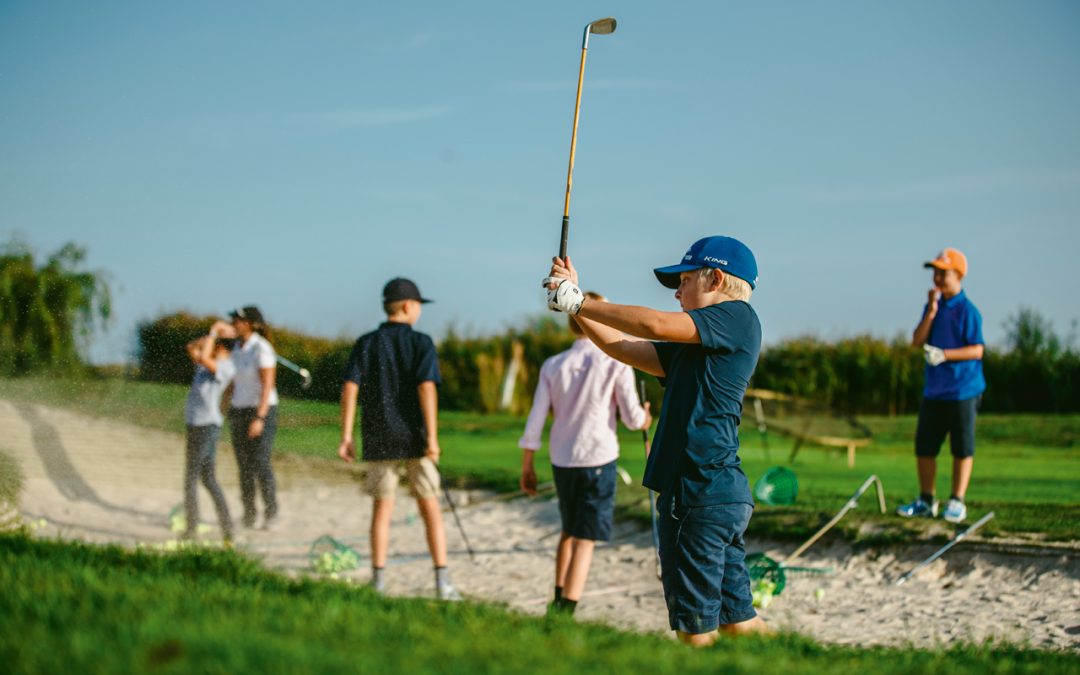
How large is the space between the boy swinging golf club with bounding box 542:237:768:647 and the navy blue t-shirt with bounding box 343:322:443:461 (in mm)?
2633

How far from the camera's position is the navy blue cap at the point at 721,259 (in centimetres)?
436

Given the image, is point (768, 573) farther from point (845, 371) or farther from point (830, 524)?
point (845, 371)

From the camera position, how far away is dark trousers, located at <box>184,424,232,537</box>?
869 cm

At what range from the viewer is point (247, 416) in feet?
28.8

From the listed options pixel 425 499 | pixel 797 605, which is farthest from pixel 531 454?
pixel 797 605

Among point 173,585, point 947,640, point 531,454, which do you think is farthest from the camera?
point 531,454

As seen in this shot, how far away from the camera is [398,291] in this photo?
7.00 metres

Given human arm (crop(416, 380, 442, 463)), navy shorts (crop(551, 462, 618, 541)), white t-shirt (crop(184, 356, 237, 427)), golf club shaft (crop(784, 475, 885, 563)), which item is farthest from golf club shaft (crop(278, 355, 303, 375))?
golf club shaft (crop(784, 475, 885, 563))

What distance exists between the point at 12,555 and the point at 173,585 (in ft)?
3.34

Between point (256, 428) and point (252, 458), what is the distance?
498 mm

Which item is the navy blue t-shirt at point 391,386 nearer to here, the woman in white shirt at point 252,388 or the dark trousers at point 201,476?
the woman in white shirt at point 252,388

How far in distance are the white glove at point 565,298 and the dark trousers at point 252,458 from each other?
518cm

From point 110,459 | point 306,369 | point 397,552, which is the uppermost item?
point 306,369

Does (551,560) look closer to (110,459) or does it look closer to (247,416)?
(247,416)
